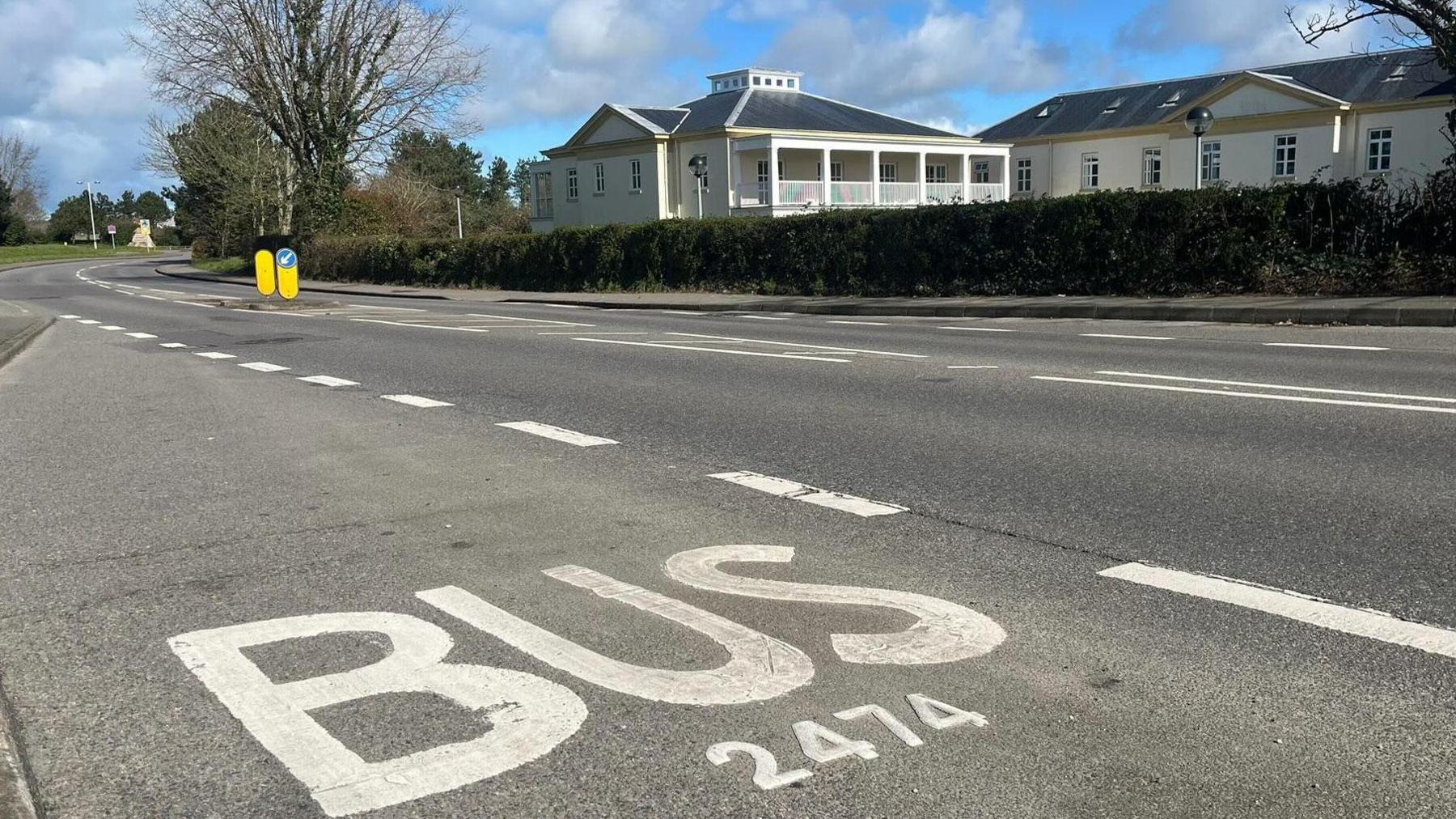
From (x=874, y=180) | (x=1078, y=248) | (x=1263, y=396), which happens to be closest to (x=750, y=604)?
(x=1263, y=396)

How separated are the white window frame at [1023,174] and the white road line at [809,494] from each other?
56.8 m

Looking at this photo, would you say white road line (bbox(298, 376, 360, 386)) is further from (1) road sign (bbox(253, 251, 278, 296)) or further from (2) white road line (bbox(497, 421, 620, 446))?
(1) road sign (bbox(253, 251, 278, 296))

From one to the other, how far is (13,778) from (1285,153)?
2055 inches

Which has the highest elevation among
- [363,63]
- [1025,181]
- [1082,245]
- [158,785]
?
[363,63]

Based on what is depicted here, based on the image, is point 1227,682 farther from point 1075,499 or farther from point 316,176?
point 316,176

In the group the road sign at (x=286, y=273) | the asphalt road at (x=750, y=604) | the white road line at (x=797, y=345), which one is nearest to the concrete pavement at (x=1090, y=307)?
the white road line at (x=797, y=345)

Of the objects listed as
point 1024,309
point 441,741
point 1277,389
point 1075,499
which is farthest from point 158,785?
point 1024,309

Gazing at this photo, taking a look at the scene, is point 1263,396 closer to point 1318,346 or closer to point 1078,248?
point 1318,346

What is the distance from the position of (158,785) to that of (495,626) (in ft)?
4.42

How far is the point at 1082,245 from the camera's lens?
20.6m

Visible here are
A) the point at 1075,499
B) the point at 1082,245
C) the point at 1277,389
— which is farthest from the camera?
the point at 1082,245

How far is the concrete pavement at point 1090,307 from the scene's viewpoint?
1535 cm

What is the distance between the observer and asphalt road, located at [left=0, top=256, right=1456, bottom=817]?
3.09 meters

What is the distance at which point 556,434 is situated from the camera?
27.9 ft
